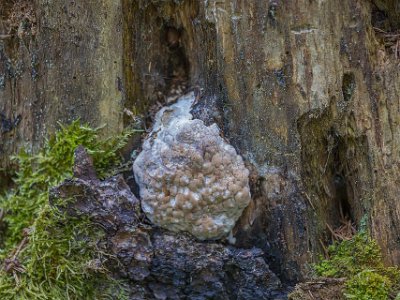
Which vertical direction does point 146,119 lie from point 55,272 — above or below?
above

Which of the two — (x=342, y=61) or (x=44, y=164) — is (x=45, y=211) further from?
(x=342, y=61)

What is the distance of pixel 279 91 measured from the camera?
2.79m

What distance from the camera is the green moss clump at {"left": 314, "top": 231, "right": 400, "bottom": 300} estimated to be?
2572mm

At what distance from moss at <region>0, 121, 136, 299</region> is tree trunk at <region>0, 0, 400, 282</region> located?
0.12 meters

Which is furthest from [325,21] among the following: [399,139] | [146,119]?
[146,119]

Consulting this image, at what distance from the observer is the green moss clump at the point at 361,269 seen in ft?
8.44

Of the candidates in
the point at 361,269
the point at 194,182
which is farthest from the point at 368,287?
the point at 194,182

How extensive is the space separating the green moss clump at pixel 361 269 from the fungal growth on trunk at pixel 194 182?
1.80 feet

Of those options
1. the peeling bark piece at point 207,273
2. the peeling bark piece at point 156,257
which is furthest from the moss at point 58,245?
the peeling bark piece at point 207,273

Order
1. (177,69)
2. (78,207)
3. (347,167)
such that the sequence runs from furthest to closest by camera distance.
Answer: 1. (177,69)
2. (347,167)
3. (78,207)

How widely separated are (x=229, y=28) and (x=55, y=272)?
1570 mm

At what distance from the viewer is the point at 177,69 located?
3.12 m

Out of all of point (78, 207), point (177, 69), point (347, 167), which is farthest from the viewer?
point (177, 69)

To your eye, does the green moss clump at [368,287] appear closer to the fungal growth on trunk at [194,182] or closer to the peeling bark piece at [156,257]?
the peeling bark piece at [156,257]
